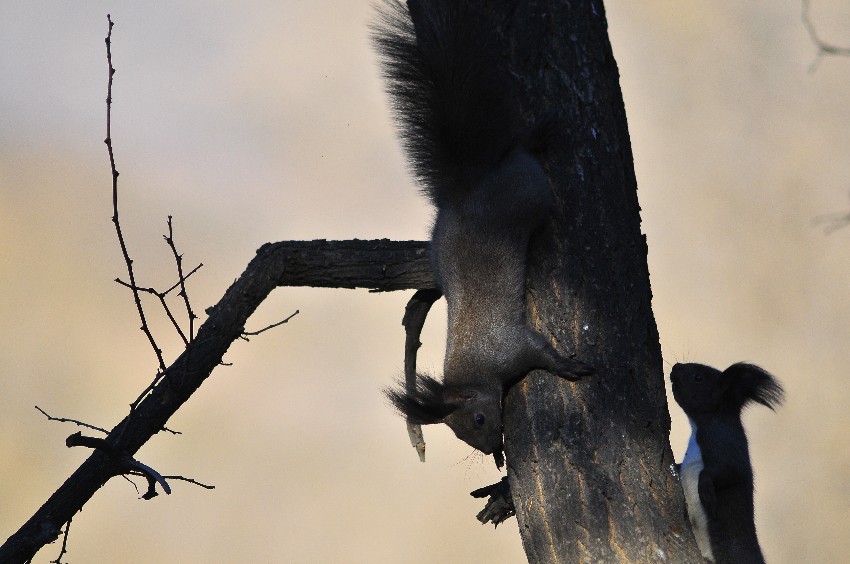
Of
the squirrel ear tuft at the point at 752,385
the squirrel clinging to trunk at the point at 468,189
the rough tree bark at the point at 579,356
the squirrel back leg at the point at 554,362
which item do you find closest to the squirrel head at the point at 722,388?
the squirrel ear tuft at the point at 752,385

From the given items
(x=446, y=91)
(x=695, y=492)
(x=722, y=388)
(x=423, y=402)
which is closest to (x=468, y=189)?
(x=446, y=91)

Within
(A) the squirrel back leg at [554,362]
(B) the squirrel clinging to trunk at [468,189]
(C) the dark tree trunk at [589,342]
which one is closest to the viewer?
(C) the dark tree trunk at [589,342]

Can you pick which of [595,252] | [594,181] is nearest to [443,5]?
[594,181]

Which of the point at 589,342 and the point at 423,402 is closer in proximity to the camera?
the point at 589,342

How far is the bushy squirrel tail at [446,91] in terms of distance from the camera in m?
2.60

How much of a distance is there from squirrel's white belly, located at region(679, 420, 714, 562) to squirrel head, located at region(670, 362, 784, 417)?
4.7 inches

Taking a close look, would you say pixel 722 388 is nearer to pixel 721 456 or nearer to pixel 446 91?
pixel 721 456

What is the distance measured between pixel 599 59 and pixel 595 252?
1.88 ft

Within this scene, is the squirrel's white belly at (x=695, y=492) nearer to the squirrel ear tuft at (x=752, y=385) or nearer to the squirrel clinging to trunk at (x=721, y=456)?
the squirrel clinging to trunk at (x=721, y=456)

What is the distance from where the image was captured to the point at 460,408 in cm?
288

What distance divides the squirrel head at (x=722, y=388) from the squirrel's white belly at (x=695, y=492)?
0.12 m

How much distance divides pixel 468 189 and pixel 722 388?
62.1 inches

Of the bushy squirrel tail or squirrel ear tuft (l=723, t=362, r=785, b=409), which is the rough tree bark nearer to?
the bushy squirrel tail

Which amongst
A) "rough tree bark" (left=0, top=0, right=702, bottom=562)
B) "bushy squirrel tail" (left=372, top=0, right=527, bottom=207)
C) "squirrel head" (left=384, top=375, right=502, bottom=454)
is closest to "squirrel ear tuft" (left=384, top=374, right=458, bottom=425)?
"squirrel head" (left=384, top=375, right=502, bottom=454)
